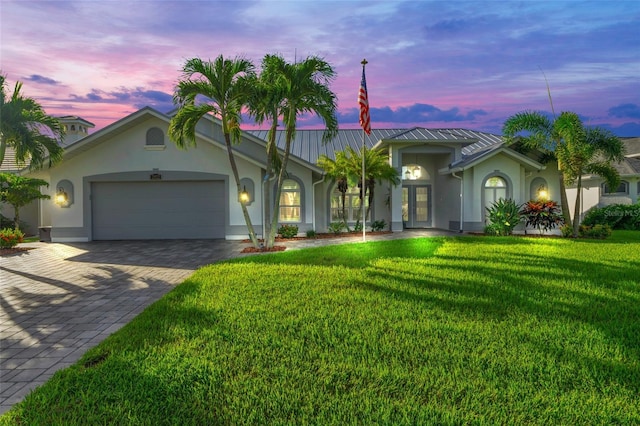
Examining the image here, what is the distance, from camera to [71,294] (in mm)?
6977

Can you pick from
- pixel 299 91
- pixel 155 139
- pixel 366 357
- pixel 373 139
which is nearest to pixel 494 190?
pixel 373 139

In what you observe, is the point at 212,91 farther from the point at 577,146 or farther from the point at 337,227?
the point at 577,146

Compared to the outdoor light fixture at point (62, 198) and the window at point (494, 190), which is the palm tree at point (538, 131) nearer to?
the window at point (494, 190)

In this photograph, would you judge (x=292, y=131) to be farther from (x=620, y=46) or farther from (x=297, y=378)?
(x=620, y=46)

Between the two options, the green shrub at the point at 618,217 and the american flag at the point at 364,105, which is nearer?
the american flag at the point at 364,105

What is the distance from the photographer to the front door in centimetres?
2017

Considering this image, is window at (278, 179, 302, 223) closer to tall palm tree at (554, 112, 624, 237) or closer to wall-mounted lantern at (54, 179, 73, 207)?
wall-mounted lantern at (54, 179, 73, 207)

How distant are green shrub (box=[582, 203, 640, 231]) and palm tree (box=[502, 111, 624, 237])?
5.42 m

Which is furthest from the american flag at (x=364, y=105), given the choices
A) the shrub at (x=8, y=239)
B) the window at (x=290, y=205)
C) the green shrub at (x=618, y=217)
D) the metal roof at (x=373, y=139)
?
the green shrub at (x=618, y=217)

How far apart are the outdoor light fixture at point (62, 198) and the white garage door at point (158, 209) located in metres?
0.91

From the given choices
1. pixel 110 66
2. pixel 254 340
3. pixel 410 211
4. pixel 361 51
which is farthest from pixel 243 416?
pixel 410 211

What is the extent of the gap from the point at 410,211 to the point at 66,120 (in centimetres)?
1822

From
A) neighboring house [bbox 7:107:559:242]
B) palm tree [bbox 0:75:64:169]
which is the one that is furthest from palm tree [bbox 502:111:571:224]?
palm tree [bbox 0:75:64:169]

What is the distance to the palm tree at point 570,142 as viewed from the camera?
1478 centimetres
